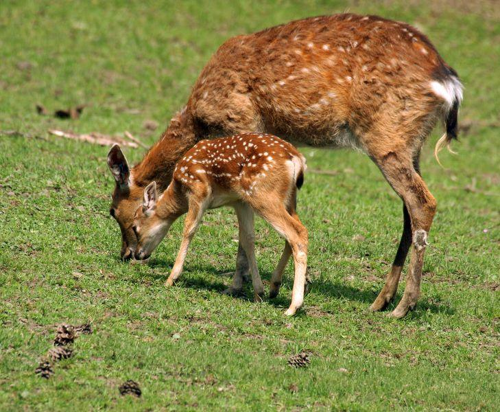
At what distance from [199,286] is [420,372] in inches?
95.9

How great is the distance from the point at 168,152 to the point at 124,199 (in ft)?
2.23

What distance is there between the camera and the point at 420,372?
689 centimetres

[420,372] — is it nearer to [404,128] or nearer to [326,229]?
[404,128]

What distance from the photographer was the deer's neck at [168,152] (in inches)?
357

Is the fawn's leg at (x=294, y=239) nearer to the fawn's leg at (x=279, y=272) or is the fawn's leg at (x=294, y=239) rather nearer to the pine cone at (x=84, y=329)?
the fawn's leg at (x=279, y=272)

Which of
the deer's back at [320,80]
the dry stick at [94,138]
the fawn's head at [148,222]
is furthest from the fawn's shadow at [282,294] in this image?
the dry stick at [94,138]

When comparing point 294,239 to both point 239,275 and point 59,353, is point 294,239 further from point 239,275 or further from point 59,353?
point 59,353

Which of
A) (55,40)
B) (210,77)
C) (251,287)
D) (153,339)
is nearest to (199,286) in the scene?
(251,287)

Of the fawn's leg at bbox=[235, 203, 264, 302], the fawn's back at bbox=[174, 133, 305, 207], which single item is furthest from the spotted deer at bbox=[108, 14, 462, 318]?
the fawn's back at bbox=[174, 133, 305, 207]

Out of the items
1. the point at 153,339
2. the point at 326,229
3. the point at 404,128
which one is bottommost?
the point at 326,229

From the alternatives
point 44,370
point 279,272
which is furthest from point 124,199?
point 44,370

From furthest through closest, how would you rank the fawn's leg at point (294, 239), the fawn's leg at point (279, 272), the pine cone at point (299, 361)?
the fawn's leg at point (279, 272) → the fawn's leg at point (294, 239) → the pine cone at point (299, 361)

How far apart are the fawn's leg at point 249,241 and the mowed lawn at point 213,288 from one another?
17 cm

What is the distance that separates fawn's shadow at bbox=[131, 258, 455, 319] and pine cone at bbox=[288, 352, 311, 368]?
133 centimetres
